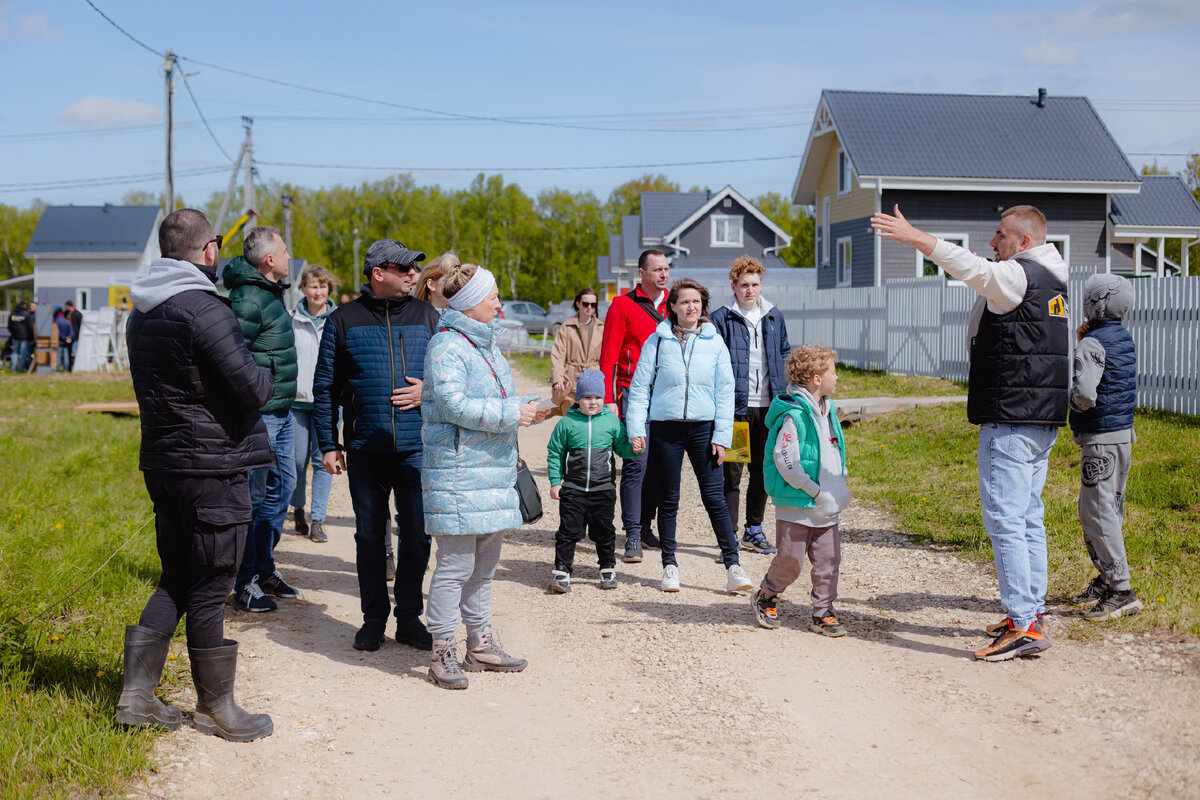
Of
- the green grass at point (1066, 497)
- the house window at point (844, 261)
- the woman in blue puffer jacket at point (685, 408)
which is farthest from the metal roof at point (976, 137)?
the woman in blue puffer jacket at point (685, 408)

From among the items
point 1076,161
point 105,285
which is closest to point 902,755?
point 1076,161

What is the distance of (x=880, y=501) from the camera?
9.96 metres

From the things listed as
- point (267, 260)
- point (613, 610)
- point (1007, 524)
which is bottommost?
point (613, 610)

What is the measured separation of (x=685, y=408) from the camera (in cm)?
712

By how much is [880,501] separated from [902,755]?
5872 millimetres

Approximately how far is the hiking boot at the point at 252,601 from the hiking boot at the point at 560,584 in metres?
1.72

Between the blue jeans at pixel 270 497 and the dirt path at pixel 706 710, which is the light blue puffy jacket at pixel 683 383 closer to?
the dirt path at pixel 706 710

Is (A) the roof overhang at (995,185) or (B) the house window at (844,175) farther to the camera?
A: (B) the house window at (844,175)

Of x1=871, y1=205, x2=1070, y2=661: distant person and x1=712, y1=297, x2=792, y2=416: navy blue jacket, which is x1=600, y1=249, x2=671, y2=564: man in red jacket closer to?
x1=712, y1=297, x2=792, y2=416: navy blue jacket

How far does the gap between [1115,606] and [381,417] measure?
4152 millimetres

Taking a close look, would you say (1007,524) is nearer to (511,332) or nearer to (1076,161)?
(1076,161)

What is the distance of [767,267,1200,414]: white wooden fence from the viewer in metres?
13.4

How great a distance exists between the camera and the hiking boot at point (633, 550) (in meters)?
7.80

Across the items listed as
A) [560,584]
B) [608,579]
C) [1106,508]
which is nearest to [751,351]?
[608,579]
